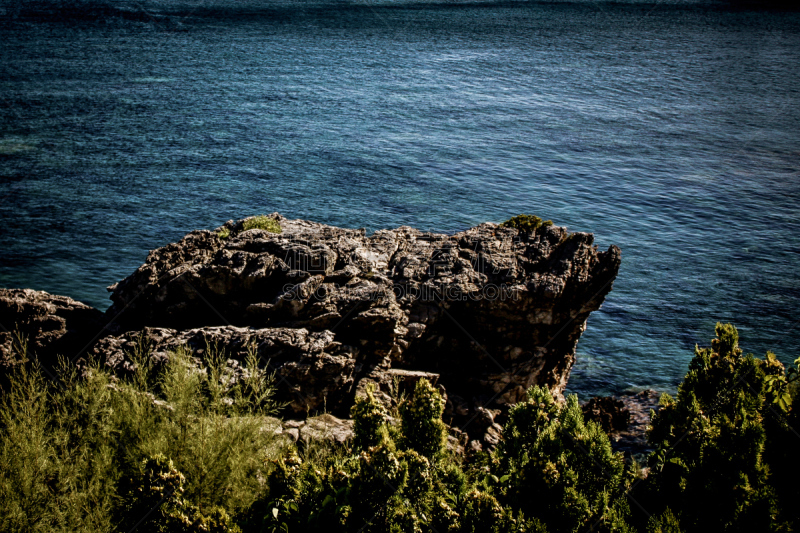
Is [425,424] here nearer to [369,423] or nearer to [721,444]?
[369,423]

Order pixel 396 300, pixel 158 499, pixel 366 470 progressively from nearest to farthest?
pixel 158 499 < pixel 366 470 < pixel 396 300

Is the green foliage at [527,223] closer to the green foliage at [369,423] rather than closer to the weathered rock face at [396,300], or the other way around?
the weathered rock face at [396,300]

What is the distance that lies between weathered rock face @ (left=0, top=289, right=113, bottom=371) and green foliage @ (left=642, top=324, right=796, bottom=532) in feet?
45.1

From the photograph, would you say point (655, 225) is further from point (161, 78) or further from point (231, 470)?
point (161, 78)

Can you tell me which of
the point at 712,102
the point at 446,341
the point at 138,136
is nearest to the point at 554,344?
the point at 446,341

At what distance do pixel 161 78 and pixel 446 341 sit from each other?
57.1m

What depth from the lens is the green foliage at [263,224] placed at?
20.0m

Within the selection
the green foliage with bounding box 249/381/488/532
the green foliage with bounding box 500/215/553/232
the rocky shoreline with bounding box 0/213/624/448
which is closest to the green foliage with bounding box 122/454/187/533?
the green foliage with bounding box 249/381/488/532

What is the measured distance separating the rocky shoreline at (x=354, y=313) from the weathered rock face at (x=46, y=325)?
3 centimetres

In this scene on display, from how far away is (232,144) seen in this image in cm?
4981

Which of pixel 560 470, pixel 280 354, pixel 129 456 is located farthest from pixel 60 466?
pixel 560 470

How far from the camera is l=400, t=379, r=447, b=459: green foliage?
40.5 feet

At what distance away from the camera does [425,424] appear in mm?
12375

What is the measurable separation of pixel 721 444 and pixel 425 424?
17.5 feet
